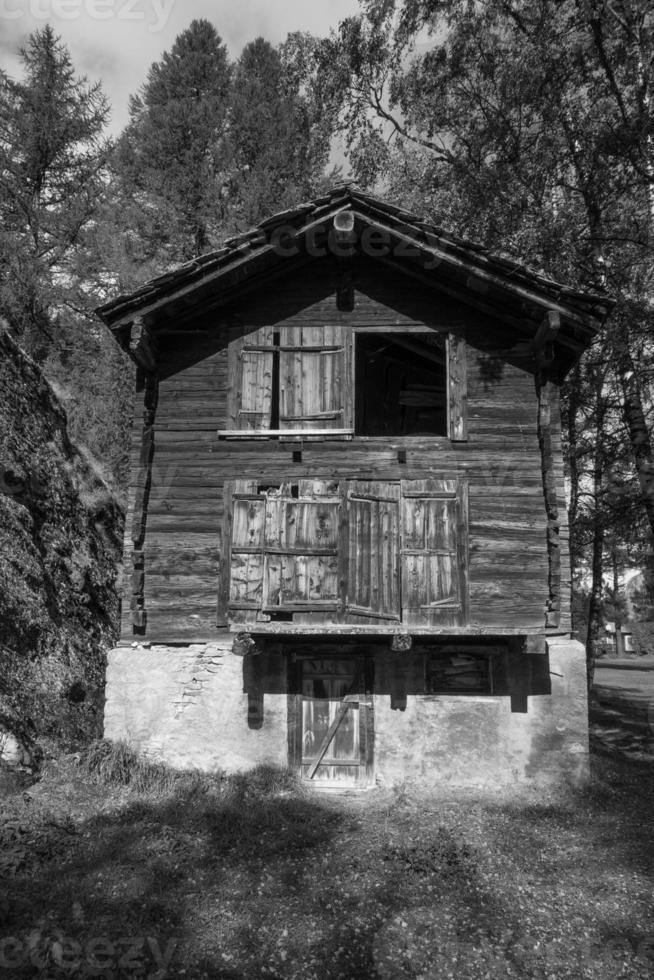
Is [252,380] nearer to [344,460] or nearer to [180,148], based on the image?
[344,460]

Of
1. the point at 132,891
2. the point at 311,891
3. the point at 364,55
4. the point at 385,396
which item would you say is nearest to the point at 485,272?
the point at 385,396

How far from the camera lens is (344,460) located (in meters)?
10.5

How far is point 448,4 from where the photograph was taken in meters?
16.0

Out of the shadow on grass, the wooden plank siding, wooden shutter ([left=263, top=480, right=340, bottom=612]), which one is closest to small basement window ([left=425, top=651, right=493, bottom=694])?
the wooden plank siding

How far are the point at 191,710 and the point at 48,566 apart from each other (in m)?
4.73

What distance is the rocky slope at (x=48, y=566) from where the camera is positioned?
426 inches

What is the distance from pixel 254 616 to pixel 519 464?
15.1 feet

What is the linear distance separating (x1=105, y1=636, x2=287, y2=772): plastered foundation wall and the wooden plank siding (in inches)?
15.0

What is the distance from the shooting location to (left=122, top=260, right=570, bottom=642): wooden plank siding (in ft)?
33.5

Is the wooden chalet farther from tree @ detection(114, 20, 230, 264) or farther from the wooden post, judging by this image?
tree @ detection(114, 20, 230, 264)

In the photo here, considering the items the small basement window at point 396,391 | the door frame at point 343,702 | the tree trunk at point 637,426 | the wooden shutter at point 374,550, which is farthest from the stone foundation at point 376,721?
the tree trunk at point 637,426

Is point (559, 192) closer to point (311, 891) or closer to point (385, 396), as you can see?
point (385, 396)

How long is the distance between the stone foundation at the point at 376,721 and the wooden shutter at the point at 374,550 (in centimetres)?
114

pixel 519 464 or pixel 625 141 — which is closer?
pixel 519 464
